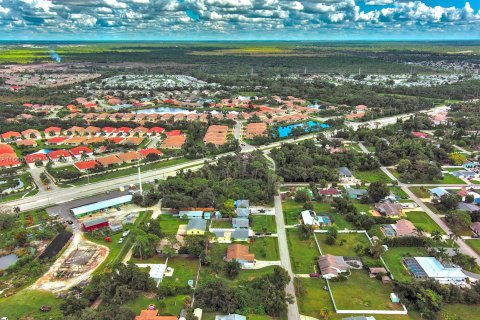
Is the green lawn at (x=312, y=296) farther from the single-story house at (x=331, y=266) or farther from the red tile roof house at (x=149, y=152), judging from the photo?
the red tile roof house at (x=149, y=152)

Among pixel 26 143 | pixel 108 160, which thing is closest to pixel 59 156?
pixel 108 160

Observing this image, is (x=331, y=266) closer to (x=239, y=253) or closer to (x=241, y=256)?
(x=241, y=256)

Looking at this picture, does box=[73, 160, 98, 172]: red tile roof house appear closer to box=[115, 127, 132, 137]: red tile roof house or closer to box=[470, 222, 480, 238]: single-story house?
box=[115, 127, 132, 137]: red tile roof house

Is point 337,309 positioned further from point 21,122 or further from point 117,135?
point 21,122

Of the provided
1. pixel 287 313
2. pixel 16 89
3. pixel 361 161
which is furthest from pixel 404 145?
pixel 16 89

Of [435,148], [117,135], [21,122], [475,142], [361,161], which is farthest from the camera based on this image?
[21,122]

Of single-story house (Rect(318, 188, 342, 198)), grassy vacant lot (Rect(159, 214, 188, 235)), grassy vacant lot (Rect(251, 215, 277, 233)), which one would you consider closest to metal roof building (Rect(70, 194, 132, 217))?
grassy vacant lot (Rect(159, 214, 188, 235))
